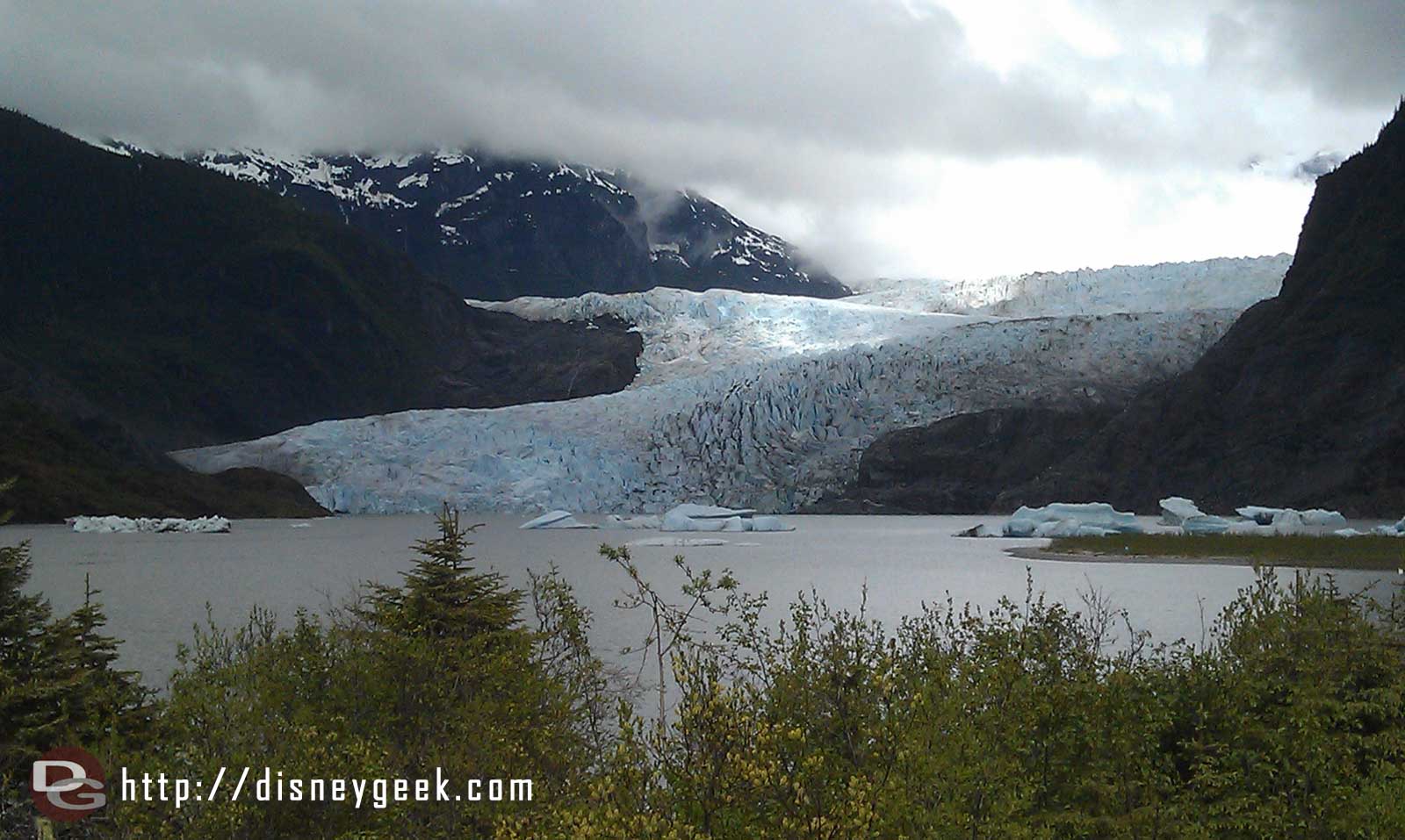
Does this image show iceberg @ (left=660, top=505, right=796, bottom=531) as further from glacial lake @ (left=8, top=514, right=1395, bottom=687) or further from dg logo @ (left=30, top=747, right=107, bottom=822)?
dg logo @ (left=30, top=747, right=107, bottom=822)

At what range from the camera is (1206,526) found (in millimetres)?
33625

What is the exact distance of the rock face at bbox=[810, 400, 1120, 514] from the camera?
54969 mm

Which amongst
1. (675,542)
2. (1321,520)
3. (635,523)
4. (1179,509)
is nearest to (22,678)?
(675,542)

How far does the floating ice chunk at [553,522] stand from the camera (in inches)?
1631

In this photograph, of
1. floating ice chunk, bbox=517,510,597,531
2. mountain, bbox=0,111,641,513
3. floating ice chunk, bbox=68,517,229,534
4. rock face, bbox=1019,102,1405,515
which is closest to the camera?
floating ice chunk, bbox=517,510,597,531

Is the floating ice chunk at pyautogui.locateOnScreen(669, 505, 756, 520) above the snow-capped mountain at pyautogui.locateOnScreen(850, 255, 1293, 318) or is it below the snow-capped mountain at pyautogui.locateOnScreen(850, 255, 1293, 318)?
below

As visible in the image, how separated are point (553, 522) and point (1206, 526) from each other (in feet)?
69.1

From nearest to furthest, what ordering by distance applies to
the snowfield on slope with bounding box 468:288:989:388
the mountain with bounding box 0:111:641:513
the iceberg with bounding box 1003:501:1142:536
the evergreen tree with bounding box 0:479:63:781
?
1. the evergreen tree with bounding box 0:479:63:781
2. the iceberg with bounding box 1003:501:1142:536
3. the snowfield on slope with bounding box 468:288:989:388
4. the mountain with bounding box 0:111:641:513

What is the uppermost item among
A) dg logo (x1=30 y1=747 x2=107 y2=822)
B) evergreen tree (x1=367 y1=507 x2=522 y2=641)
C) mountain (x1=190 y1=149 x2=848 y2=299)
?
mountain (x1=190 y1=149 x2=848 y2=299)

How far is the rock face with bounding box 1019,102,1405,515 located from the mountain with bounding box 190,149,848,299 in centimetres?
11874

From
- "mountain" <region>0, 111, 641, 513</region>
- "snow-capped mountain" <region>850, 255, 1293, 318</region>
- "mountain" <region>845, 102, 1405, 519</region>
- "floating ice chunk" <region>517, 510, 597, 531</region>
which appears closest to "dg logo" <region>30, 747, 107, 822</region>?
"floating ice chunk" <region>517, 510, 597, 531</region>

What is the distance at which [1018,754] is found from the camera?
6.44m

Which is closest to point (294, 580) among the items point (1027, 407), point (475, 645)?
point (475, 645)

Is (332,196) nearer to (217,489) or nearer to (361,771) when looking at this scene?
(217,489)
